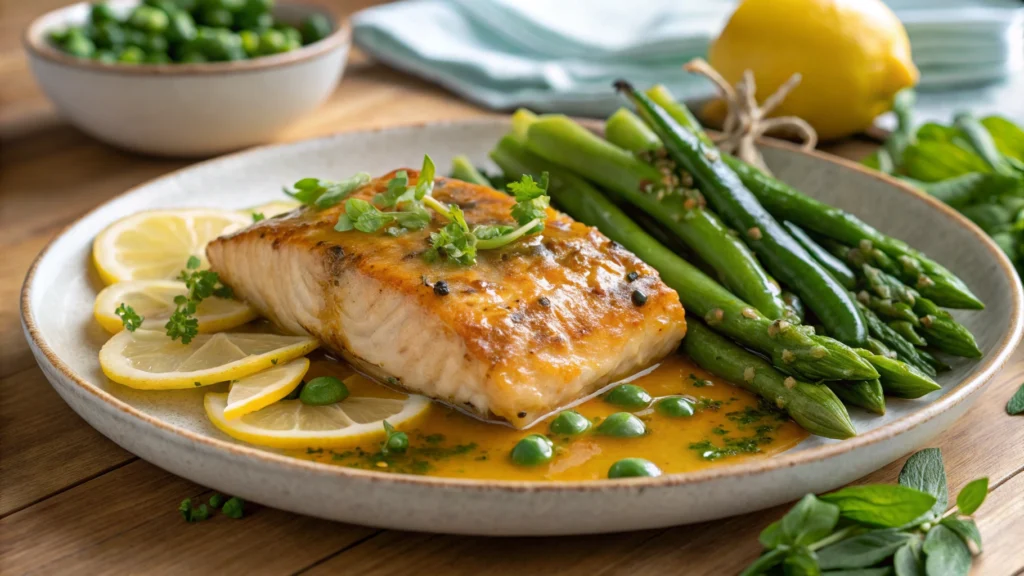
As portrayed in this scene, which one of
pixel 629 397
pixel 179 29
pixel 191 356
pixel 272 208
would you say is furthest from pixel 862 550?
pixel 179 29

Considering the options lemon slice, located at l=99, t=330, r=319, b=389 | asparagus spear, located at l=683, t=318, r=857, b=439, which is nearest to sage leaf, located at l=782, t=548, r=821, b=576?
asparagus spear, located at l=683, t=318, r=857, b=439

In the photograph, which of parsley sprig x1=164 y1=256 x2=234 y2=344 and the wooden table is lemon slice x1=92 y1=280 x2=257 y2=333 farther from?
the wooden table

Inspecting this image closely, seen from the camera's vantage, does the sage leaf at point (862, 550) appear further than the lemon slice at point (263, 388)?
No

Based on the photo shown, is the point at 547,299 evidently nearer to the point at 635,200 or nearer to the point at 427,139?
the point at 635,200

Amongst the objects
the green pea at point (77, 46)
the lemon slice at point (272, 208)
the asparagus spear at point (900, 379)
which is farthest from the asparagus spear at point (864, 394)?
the green pea at point (77, 46)

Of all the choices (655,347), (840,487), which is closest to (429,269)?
(655,347)

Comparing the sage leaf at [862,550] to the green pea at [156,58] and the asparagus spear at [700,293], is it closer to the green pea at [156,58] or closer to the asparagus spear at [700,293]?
the asparagus spear at [700,293]
